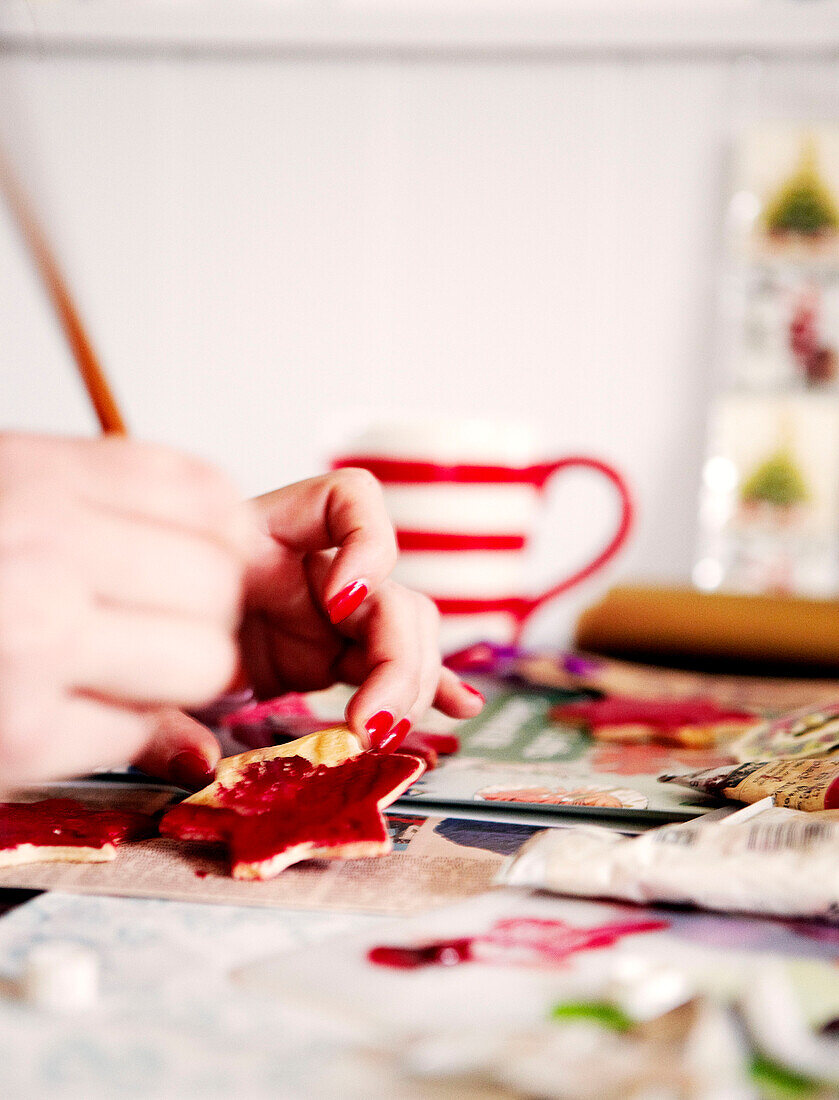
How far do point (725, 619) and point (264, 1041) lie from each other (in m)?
0.56

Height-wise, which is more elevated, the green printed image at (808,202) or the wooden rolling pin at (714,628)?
the green printed image at (808,202)

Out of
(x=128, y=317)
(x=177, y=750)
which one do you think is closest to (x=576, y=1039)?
(x=177, y=750)

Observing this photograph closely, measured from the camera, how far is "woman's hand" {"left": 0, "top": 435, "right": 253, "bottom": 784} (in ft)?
0.85

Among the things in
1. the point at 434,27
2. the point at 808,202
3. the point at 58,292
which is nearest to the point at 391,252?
the point at 434,27

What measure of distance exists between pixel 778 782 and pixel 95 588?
0.74 feet

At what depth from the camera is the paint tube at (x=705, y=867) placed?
9.7 inches

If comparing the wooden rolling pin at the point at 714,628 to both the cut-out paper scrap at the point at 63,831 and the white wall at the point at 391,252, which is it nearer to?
the white wall at the point at 391,252

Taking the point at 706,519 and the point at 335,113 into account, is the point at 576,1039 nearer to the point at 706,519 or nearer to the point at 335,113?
the point at 706,519

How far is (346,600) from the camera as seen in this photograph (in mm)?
337

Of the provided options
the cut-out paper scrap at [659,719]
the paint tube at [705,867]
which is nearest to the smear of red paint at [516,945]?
the paint tube at [705,867]

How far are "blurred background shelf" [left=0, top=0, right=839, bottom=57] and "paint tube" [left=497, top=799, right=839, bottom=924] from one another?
35.7 inches

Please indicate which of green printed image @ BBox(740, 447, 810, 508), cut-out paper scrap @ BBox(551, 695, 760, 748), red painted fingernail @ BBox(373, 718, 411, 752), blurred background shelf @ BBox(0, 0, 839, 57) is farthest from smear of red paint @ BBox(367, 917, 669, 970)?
blurred background shelf @ BBox(0, 0, 839, 57)

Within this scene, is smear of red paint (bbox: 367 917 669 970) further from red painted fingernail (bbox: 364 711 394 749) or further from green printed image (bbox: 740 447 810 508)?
green printed image (bbox: 740 447 810 508)

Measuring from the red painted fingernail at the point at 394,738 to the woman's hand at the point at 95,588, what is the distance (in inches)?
2.9
